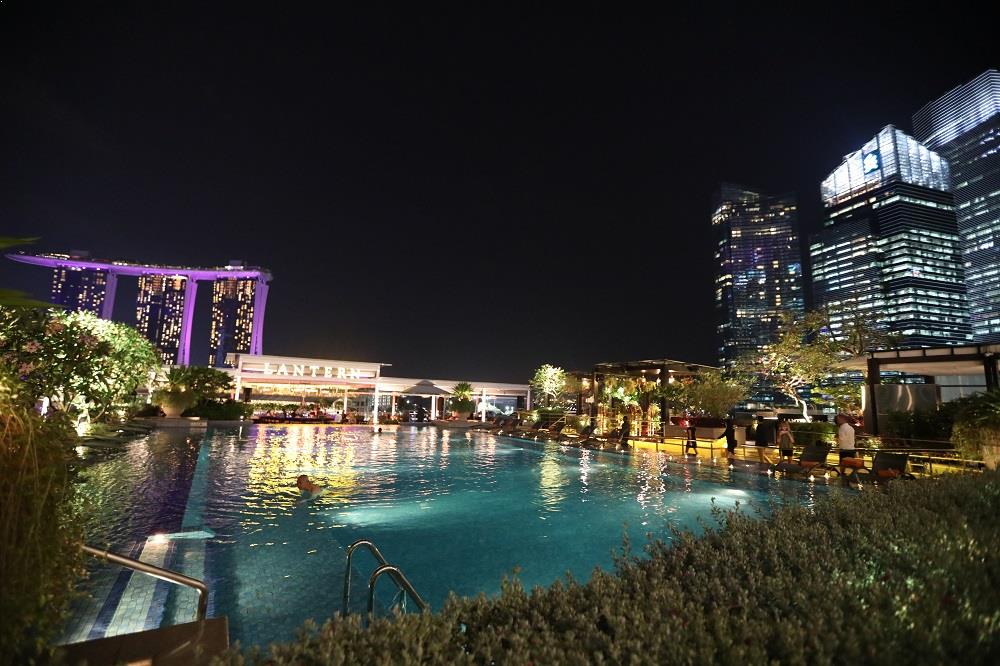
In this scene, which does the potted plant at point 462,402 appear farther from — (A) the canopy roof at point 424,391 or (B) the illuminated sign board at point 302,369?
(B) the illuminated sign board at point 302,369

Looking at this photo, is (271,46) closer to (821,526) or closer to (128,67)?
(128,67)

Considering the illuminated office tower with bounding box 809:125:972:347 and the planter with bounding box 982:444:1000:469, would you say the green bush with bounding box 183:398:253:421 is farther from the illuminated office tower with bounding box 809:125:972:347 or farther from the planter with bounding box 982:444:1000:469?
the illuminated office tower with bounding box 809:125:972:347

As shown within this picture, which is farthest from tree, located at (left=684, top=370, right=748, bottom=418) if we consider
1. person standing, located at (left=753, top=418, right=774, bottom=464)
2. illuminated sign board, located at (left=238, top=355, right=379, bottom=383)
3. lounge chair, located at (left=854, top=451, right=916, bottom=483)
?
illuminated sign board, located at (left=238, top=355, right=379, bottom=383)

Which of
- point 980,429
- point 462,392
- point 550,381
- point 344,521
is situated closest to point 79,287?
point 462,392

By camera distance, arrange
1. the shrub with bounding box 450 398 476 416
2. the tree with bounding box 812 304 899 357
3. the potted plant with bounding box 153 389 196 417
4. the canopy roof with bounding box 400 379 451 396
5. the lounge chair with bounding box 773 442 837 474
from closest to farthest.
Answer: the lounge chair with bounding box 773 442 837 474 → the tree with bounding box 812 304 899 357 → the potted plant with bounding box 153 389 196 417 → the shrub with bounding box 450 398 476 416 → the canopy roof with bounding box 400 379 451 396

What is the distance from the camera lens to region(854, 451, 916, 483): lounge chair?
29.7 ft

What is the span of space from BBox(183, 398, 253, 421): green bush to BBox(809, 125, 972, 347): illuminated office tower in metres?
89.7

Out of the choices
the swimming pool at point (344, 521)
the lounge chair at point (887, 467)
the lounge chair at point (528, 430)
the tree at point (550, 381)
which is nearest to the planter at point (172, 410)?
the swimming pool at point (344, 521)

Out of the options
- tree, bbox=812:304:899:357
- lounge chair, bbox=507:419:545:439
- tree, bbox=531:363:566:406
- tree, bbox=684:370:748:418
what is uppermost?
tree, bbox=812:304:899:357

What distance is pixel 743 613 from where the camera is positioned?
1.92m

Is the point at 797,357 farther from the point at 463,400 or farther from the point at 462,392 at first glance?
the point at 462,392

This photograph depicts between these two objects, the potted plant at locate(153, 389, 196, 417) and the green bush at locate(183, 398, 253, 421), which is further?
the green bush at locate(183, 398, 253, 421)

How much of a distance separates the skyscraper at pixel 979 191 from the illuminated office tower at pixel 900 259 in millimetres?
2876

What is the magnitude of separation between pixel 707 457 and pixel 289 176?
5631 centimetres
